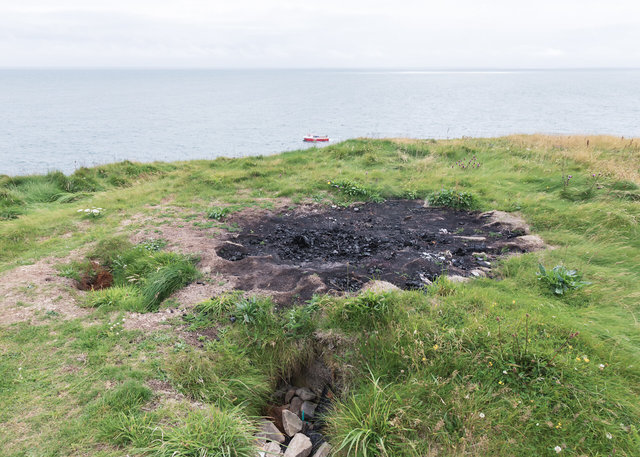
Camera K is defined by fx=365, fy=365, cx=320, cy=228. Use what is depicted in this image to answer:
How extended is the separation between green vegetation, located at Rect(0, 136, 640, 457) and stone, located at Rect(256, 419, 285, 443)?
23 cm

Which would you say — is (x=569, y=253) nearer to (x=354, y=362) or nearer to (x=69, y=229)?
(x=354, y=362)

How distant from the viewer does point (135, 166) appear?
17.0m

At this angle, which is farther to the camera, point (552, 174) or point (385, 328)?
point (552, 174)

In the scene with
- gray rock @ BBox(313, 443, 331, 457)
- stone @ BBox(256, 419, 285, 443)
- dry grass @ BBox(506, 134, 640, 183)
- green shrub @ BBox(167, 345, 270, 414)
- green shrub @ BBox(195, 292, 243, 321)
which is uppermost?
dry grass @ BBox(506, 134, 640, 183)

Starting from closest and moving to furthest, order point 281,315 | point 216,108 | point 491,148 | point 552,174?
point 281,315
point 552,174
point 491,148
point 216,108

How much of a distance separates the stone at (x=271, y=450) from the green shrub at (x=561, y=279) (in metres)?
4.99

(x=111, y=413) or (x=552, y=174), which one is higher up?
(x=552, y=174)

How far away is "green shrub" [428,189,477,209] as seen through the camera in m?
11.0

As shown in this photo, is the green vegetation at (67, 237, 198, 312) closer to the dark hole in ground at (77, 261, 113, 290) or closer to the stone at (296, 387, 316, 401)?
the dark hole in ground at (77, 261, 113, 290)

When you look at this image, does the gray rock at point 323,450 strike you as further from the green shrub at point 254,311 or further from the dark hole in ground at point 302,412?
the green shrub at point 254,311

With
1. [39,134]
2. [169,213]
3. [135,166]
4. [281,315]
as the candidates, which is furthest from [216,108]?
[281,315]

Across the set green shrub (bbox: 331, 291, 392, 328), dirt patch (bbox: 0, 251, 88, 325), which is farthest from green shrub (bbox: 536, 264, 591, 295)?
dirt patch (bbox: 0, 251, 88, 325)

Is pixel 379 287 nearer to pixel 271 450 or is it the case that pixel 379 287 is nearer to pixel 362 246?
pixel 362 246

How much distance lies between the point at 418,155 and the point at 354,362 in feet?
44.9
